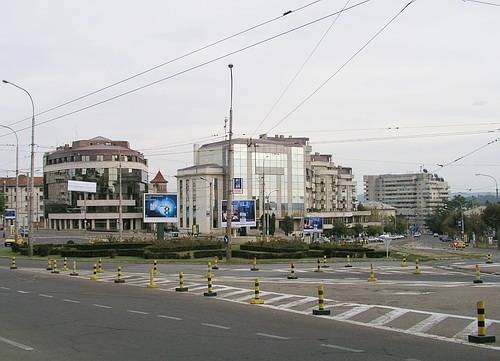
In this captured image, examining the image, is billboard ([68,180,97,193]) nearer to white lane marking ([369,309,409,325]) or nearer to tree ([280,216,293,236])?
tree ([280,216,293,236])

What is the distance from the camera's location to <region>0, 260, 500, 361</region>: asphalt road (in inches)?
419

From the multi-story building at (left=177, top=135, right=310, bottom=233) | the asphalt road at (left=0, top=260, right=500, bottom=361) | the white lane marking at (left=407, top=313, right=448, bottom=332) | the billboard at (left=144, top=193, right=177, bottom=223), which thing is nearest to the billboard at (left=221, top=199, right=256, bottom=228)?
the billboard at (left=144, top=193, right=177, bottom=223)

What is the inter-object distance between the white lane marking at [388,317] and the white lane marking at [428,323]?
0.84 meters

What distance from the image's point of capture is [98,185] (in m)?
143

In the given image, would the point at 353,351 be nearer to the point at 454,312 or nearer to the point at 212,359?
the point at 212,359

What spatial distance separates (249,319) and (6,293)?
11.7 m

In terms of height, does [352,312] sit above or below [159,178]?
below

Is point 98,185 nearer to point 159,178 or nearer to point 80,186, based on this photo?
point 159,178

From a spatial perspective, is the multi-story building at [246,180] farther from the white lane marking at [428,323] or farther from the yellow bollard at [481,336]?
the yellow bollard at [481,336]

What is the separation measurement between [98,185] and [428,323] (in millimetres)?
133518

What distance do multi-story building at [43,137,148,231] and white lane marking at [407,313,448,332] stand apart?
12907cm

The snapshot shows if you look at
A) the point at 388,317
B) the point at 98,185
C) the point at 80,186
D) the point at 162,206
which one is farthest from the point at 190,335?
the point at 98,185

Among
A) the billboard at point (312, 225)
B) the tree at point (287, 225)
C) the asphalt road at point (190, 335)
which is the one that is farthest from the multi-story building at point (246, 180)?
the asphalt road at point (190, 335)

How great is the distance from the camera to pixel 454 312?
56.3 ft
